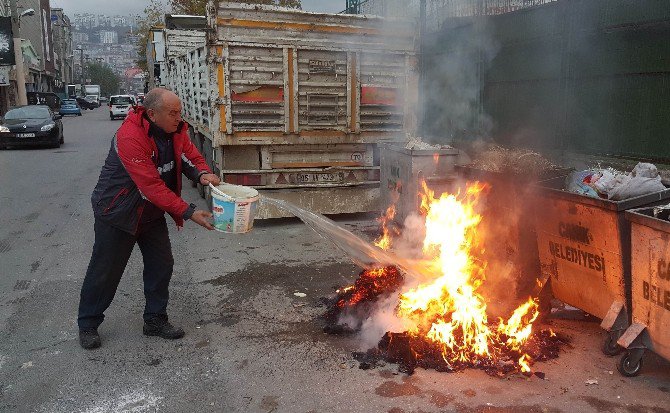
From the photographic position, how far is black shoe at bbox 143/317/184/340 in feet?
14.5

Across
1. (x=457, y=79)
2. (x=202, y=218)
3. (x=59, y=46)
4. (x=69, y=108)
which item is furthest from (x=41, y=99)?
(x=59, y=46)

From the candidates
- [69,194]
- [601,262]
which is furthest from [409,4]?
[601,262]

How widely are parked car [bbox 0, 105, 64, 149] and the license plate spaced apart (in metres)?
13.4

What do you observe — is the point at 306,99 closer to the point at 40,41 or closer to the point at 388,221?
the point at 388,221

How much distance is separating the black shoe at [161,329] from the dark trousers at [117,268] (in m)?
0.05

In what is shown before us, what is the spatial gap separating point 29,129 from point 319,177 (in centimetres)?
1368

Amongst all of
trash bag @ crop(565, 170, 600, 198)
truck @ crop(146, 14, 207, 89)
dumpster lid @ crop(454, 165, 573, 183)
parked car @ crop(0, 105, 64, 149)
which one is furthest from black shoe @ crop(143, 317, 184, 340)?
parked car @ crop(0, 105, 64, 149)

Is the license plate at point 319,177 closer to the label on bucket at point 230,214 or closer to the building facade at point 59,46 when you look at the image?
the label on bucket at point 230,214

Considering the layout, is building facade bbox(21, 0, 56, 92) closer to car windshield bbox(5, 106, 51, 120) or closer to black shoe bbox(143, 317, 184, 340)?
car windshield bbox(5, 106, 51, 120)

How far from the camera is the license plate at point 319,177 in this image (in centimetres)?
811

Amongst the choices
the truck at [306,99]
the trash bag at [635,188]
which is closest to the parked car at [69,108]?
the truck at [306,99]

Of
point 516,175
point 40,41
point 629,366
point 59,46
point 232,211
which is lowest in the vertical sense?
point 629,366

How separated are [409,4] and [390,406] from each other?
10050mm

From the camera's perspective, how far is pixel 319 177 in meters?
8.17
